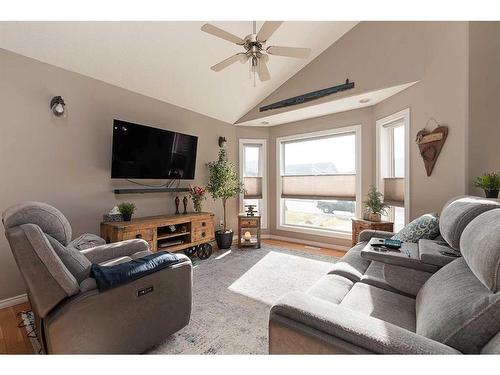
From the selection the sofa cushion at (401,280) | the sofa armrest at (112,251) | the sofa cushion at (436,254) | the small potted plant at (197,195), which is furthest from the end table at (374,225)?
the sofa armrest at (112,251)

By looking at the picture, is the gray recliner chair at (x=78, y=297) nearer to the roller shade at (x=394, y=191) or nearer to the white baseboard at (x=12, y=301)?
the white baseboard at (x=12, y=301)

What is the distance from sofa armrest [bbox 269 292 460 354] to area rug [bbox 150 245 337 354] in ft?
3.01

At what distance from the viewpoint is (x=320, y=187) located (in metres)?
4.29

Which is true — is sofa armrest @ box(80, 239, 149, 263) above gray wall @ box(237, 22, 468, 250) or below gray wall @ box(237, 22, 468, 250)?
below

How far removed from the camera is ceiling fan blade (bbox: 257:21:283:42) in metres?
1.75

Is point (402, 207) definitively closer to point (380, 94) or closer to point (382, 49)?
point (380, 94)

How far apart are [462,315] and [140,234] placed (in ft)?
9.37

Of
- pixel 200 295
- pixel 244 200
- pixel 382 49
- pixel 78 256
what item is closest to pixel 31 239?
pixel 78 256

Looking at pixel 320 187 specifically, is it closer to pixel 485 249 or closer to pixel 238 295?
pixel 238 295

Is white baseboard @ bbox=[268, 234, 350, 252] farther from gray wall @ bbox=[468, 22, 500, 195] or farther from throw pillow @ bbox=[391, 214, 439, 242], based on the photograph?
gray wall @ bbox=[468, 22, 500, 195]

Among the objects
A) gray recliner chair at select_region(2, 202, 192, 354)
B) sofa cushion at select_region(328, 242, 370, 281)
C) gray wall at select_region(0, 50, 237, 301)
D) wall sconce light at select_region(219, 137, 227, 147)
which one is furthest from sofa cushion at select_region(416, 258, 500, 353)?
wall sconce light at select_region(219, 137, 227, 147)

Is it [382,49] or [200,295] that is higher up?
[382,49]

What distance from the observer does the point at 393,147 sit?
348 cm

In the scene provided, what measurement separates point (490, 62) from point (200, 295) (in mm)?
3895
